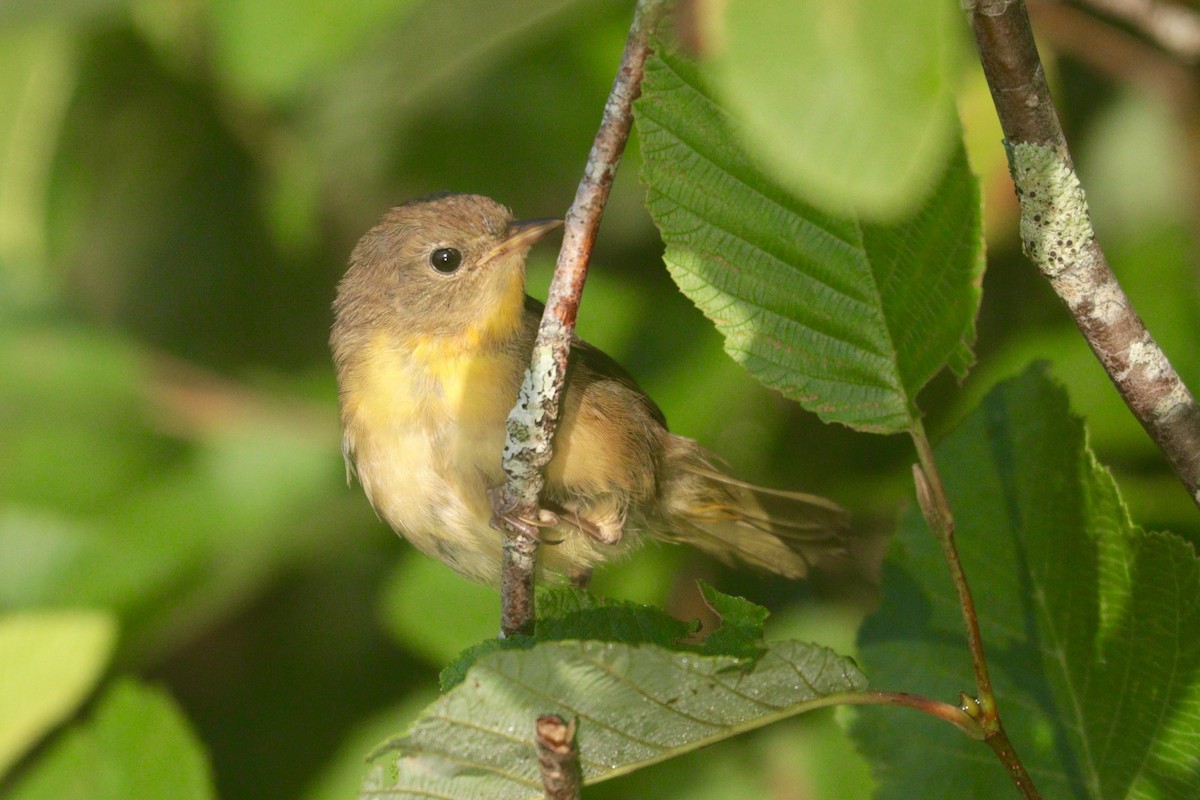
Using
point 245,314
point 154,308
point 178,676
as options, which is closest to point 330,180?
point 245,314

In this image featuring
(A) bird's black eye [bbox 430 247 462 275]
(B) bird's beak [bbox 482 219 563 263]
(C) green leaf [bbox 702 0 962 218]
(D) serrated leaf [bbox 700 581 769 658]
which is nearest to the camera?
(C) green leaf [bbox 702 0 962 218]

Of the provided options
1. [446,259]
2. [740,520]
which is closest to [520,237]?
[446,259]

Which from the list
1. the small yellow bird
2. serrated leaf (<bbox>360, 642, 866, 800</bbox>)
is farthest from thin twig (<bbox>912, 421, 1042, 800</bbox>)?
the small yellow bird

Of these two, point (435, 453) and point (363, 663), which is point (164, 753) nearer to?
point (435, 453)

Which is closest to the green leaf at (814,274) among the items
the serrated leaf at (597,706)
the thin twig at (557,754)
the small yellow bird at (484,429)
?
the serrated leaf at (597,706)

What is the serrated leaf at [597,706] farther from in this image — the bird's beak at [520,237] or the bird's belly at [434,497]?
the bird's beak at [520,237]

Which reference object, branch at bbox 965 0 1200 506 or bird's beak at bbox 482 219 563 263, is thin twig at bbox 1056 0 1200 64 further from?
branch at bbox 965 0 1200 506
